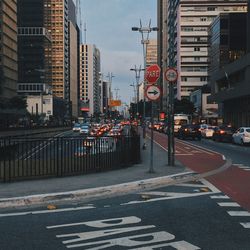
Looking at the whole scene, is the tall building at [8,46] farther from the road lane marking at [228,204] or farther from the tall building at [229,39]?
the road lane marking at [228,204]

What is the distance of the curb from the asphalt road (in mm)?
645

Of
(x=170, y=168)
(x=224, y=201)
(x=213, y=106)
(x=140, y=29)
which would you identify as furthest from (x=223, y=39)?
(x=224, y=201)

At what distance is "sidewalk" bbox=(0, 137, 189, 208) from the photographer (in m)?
10.9

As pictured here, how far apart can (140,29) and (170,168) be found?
919 inches

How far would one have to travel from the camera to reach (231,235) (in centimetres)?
740

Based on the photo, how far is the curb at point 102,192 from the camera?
34.5 feet

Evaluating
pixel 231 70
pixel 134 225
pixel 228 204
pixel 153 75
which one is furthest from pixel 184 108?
pixel 134 225

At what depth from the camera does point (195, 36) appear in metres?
142

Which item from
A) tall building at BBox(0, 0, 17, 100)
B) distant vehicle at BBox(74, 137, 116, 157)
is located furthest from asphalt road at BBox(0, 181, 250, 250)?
tall building at BBox(0, 0, 17, 100)

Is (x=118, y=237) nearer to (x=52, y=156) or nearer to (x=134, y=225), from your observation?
(x=134, y=225)

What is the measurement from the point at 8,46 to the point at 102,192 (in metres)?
128

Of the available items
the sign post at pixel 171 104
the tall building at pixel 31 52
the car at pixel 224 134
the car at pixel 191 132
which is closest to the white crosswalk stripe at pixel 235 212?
the sign post at pixel 171 104

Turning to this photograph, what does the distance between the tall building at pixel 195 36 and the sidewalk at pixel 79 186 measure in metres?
129

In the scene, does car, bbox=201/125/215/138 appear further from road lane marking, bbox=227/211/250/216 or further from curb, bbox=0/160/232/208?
road lane marking, bbox=227/211/250/216
